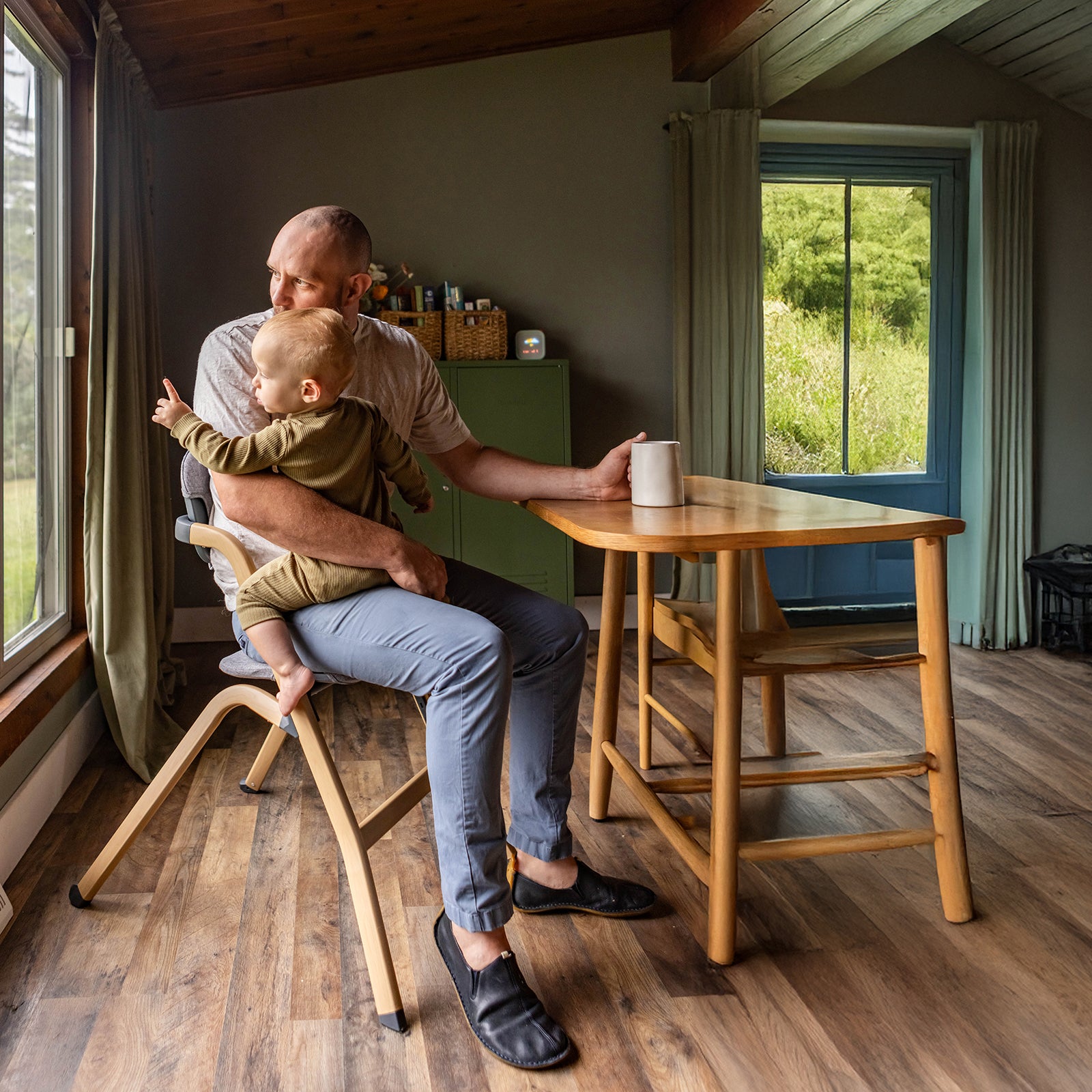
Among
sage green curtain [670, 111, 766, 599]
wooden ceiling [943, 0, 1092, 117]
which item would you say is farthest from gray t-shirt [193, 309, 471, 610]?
wooden ceiling [943, 0, 1092, 117]

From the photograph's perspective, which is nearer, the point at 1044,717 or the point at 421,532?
the point at 1044,717

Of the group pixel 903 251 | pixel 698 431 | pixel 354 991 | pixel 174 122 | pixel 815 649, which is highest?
pixel 174 122

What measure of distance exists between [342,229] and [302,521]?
0.56 metres

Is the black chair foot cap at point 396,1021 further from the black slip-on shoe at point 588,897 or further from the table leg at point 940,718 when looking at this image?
the table leg at point 940,718

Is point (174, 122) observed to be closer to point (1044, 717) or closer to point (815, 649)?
point (815, 649)

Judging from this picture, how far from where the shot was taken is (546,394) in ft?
13.9

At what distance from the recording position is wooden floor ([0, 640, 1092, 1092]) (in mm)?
1473

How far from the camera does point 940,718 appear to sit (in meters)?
1.79

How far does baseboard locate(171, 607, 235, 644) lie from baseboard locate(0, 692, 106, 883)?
1395 mm

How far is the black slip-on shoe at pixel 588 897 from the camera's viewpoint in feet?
6.26

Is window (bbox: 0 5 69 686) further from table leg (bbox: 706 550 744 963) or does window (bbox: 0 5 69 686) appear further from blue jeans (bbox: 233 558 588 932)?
table leg (bbox: 706 550 744 963)

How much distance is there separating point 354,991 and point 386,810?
0.29 m

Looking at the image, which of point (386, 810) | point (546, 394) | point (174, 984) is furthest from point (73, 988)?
point (546, 394)

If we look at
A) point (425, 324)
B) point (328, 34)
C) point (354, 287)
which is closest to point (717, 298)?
point (425, 324)
